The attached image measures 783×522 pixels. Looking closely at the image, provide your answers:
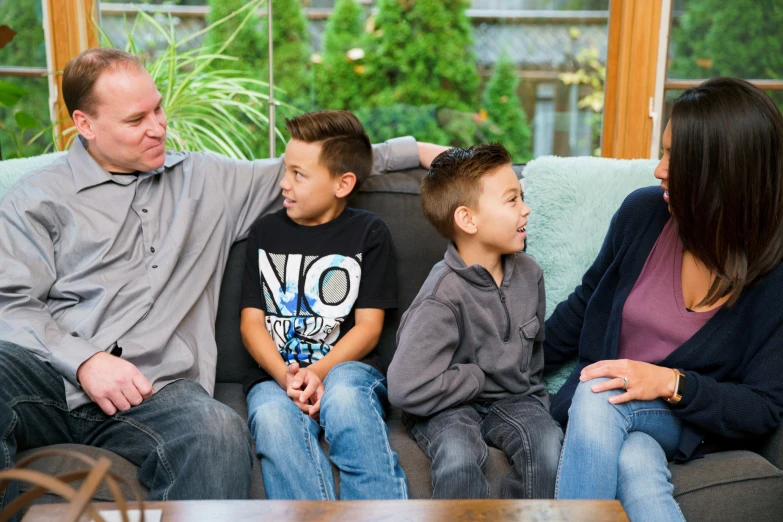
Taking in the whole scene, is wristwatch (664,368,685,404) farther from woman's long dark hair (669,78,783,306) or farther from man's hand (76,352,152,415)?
man's hand (76,352,152,415)

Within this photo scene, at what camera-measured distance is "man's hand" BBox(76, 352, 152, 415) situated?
1594 millimetres

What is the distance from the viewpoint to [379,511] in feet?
3.59

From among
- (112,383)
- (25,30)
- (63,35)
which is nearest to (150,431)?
(112,383)

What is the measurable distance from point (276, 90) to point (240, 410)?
5.54 feet

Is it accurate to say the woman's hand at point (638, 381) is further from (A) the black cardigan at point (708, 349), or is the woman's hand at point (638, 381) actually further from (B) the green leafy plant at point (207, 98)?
(B) the green leafy plant at point (207, 98)

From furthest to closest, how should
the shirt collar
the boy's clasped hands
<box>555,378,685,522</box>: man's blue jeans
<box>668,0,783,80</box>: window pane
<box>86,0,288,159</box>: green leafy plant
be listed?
<box>668,0,783,80</box>: window pane < <box>86,0,288,159</box>: green leafy plant < the shirt collar < the boy's clasped hands < <box>555,378,685,522</box>: man's blue jeans

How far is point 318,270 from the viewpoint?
184 cm

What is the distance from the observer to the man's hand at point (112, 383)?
5.23 feet

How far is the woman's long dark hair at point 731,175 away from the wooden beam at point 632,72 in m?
1.32

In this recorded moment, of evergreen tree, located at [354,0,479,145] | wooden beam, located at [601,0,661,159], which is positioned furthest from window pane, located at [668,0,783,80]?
evergreen tree, located at [354,0,479,145]

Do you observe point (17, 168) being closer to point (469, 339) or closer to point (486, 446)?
point (469, 339)

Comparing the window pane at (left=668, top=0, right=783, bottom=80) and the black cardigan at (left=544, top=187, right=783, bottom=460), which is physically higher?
the window pane at (left=668, top=0, right=783, bottom=80)

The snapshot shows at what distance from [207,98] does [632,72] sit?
1497mm

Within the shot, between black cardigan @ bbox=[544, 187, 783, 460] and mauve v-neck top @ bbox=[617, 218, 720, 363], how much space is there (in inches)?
0.7
